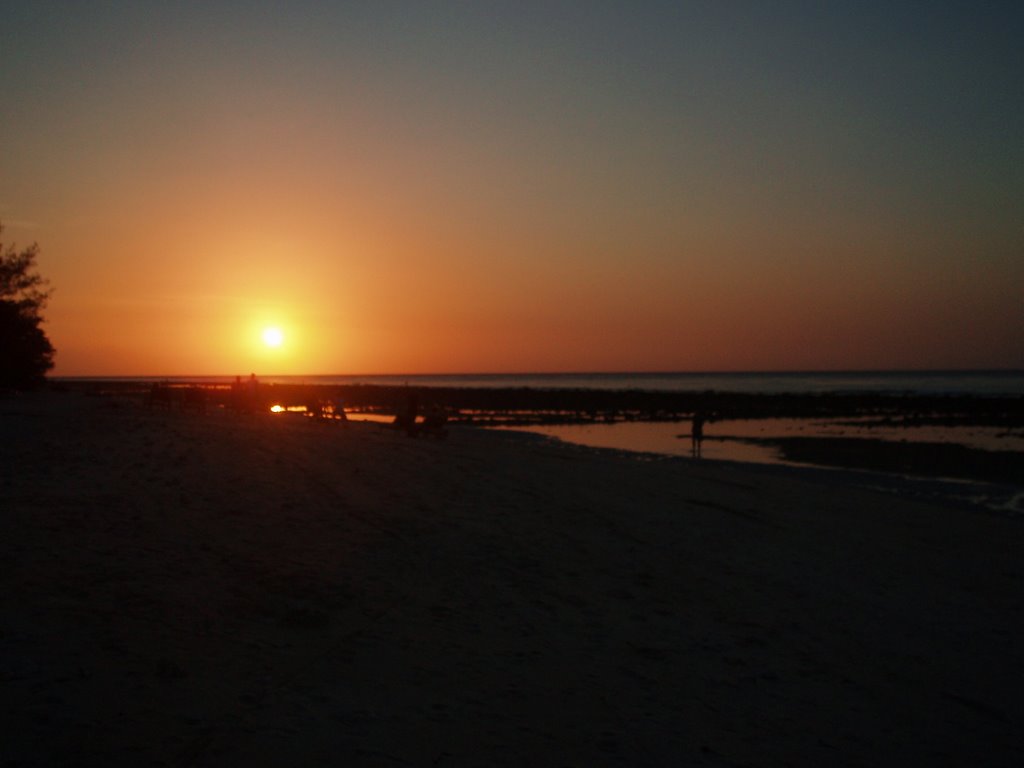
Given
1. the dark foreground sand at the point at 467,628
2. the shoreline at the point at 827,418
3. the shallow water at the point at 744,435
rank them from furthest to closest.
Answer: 1. the shallow water at the point at 744,435
2. the shoreline at the point at 827,418
3. the dark foreground sand at the point at 467,628

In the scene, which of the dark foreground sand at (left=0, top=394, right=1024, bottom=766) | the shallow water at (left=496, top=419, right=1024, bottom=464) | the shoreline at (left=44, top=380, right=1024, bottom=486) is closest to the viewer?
the dark foreground sand at (left=0, top=394, right=1024, bottom=766)

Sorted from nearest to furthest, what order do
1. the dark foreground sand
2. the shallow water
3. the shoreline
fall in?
the dark foreground sand
the shoreline
the shallow water

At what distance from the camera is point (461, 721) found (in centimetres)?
539

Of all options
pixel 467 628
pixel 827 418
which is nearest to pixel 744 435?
pixel 827 418

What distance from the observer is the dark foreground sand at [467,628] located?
5.14 meters

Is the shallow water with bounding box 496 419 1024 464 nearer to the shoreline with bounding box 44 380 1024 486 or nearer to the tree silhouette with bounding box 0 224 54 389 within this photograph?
the shoreline with bounding box 44 380 1024 486

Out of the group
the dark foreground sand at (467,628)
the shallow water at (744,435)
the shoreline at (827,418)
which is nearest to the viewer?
the dark foreground sand at (467,628)

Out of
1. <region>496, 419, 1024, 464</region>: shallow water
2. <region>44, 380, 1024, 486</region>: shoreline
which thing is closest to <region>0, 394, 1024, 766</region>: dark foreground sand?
<region>44, 380, 1024, 486</region>: shoreline

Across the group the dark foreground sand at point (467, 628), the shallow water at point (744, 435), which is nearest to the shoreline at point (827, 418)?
the shallow water at point (744, 435)

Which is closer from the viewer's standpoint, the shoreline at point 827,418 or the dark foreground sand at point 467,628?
the dark foreground sand at point 467,628

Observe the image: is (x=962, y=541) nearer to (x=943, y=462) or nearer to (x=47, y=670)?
(x=47, y=670)

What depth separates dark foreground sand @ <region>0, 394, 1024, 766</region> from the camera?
16.9 ft

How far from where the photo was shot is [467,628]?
7.04m

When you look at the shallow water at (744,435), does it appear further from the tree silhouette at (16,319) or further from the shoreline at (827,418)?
the tree silhouette at (16,319)
